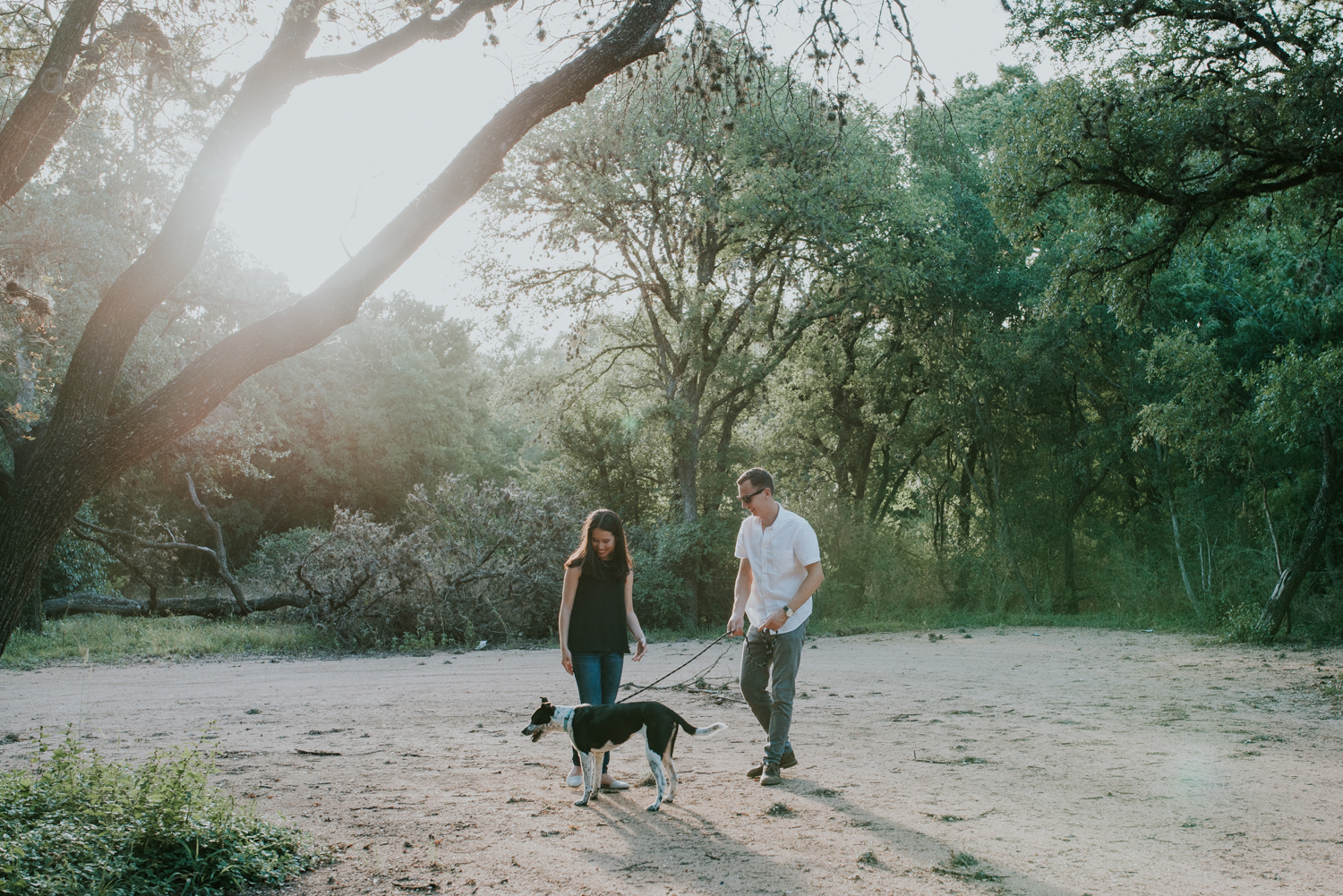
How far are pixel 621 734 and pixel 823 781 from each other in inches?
58.3

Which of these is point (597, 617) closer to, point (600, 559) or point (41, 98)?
point (600, 559)

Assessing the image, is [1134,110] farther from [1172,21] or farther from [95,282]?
[95,282]

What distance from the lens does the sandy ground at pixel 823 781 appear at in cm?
432

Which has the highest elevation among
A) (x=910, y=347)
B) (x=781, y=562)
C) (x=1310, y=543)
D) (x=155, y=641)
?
(x=910, y=347)

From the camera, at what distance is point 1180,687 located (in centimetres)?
1074

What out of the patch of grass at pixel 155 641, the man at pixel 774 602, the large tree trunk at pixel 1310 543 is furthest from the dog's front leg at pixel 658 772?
the large tree trunk at pixel 1310 543

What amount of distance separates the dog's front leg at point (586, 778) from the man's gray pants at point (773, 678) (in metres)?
1.20

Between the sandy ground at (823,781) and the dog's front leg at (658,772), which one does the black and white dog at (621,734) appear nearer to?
the dog's front leg at (658,772)

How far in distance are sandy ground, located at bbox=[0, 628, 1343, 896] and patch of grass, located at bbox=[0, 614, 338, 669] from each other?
281cm

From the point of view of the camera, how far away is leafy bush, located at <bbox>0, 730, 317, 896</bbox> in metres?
3.79

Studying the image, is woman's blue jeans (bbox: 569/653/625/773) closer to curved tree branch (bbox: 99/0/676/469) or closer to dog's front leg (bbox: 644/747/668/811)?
dog's front leg (bbox: 644/747/668/811)

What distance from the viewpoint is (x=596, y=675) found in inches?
249

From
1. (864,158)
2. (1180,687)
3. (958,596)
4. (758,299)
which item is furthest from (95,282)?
(958,596)

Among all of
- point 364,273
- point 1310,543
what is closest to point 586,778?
point 364,273
